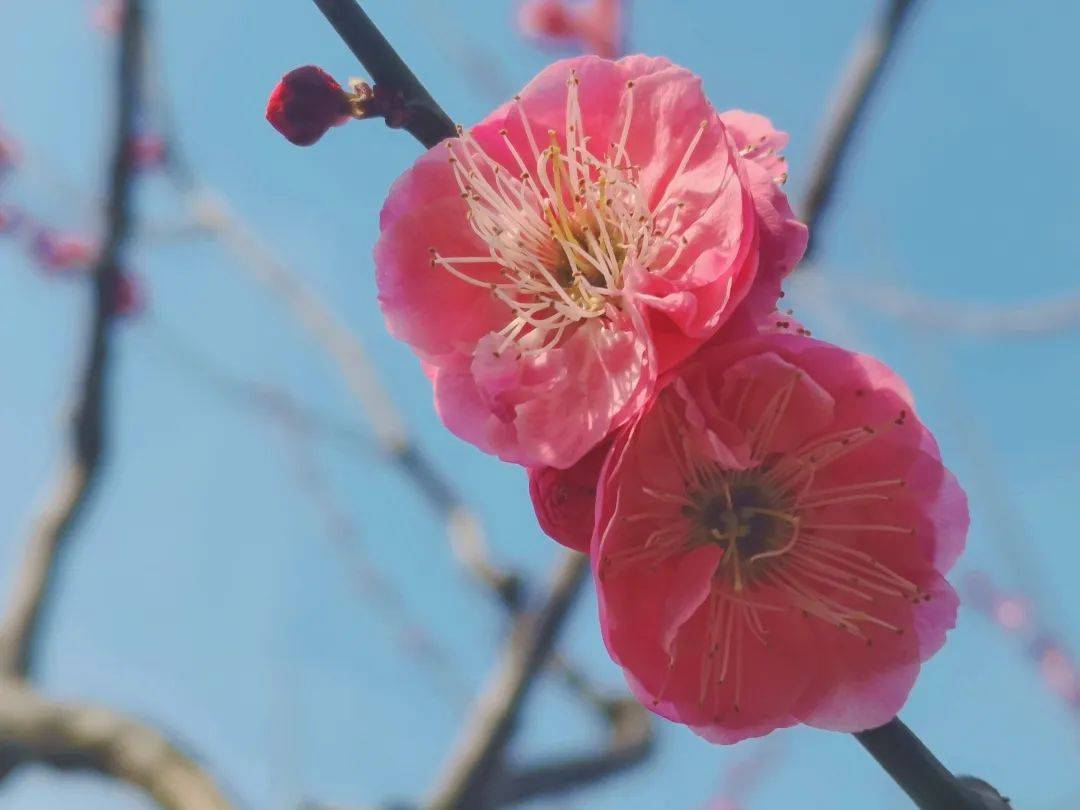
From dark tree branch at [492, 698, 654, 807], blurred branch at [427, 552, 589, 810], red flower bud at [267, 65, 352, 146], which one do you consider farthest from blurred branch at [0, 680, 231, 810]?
red flower bud at [267, 65, 352, 146]

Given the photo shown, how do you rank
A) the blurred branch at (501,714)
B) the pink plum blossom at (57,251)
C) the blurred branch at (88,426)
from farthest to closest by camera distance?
the pink plum blossom at (57,251) < the blurred branch at (88,426) < the blurred branch at (501,714)

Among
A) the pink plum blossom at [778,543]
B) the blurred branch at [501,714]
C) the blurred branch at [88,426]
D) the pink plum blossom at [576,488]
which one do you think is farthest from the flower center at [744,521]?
the blurred branch at [88,426]

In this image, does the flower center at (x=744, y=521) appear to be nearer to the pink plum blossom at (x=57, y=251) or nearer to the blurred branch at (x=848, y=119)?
the blurred branch at (x=848, y=119)

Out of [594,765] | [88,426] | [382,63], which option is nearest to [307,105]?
[382,63]

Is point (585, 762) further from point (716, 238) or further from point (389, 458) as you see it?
point (716, 238)

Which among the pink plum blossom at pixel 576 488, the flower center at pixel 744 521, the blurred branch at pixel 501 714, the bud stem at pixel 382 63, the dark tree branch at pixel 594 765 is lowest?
the dark tree branch at pixel 594 765
